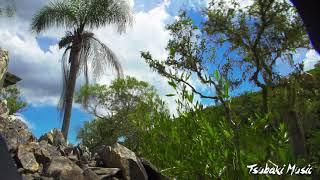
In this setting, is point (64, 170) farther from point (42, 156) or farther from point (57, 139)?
point (57, 139)

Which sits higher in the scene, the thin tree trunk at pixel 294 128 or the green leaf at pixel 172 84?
the green leaf at pixel 172 84

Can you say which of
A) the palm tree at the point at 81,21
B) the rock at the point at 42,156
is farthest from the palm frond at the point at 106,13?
the rock at the point at 42,156

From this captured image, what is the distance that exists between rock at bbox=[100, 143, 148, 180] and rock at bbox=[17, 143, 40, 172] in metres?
1.62

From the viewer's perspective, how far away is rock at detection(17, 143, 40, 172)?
9.51 meters

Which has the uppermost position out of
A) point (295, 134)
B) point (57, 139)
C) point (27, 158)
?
point (57, 139)

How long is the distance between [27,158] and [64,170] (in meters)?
1.22

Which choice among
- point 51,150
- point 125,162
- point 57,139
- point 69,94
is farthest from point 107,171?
point 69,94

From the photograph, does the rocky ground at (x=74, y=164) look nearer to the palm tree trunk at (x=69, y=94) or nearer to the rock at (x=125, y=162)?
the rock at (x=125, y=162)

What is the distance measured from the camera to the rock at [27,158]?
9512 mm

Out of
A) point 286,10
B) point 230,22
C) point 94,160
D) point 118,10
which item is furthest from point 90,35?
point 94,160

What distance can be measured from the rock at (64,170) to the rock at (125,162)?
3.48 ft

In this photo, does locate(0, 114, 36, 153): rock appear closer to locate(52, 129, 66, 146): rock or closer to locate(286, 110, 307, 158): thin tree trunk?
locate(52, 129, 66, 146): rock

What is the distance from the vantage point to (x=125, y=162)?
32.5 feet

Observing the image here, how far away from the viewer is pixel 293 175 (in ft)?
11.4
